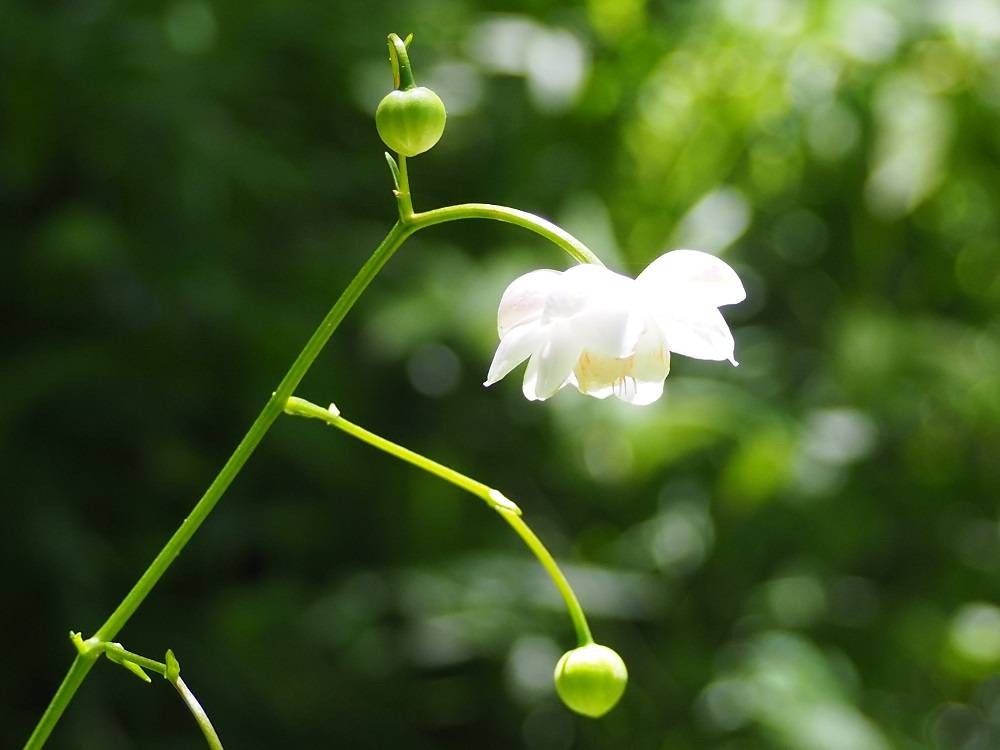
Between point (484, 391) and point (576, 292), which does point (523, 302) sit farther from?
point (484, 391)

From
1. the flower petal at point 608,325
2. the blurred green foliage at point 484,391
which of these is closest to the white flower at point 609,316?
the flower petal at point 608,325

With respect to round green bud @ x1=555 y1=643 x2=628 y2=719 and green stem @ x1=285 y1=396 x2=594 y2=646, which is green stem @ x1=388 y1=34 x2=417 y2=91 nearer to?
green stem @ x1=285 y1=396 x2=594 y2=646

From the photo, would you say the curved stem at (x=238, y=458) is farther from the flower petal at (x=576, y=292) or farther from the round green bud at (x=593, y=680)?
the round green bud at (x=593, y=680)

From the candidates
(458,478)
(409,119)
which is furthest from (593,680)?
(409,119)

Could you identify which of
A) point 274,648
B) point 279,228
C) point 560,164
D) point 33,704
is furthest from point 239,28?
point 33,704

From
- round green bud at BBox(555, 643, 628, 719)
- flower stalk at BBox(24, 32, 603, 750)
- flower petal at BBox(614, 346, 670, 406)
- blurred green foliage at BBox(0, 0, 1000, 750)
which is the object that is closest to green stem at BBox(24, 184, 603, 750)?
flower stalk at BBox(24, 32, 603, 750)
